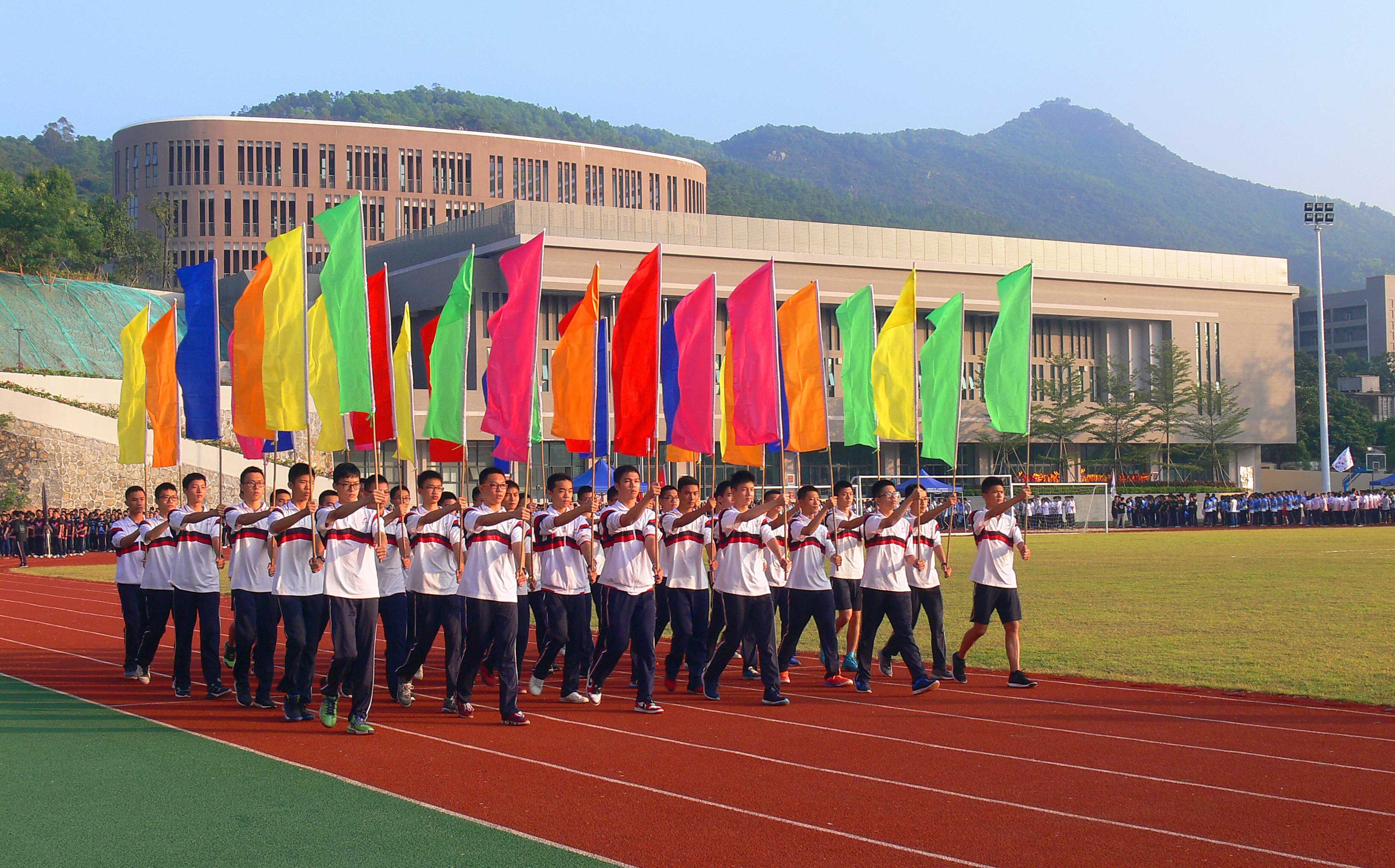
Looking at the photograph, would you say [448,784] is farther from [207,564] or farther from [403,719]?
[207,564]

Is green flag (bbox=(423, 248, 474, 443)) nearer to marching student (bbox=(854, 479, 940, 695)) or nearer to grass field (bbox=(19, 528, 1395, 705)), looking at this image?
marching student (bbox=(854, 479, 940, 695))

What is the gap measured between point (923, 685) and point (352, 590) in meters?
4.69

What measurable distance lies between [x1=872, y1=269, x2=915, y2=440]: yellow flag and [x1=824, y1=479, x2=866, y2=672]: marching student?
117 cm

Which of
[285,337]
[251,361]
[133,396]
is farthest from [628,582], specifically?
[133,396]

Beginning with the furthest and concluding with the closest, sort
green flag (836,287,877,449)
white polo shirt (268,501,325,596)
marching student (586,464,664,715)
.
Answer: green flag (836,287,877,449), marching student (586,464,664,715), white polo shirt (268,501,325,596)

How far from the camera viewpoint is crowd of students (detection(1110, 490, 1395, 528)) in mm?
49906

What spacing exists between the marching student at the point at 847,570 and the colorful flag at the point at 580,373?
241 centimetres

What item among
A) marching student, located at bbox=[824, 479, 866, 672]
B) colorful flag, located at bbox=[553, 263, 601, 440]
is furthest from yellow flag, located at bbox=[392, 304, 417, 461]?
marching student, located at bbox=[824, 479, 866, 672]

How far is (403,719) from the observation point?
31.9ft

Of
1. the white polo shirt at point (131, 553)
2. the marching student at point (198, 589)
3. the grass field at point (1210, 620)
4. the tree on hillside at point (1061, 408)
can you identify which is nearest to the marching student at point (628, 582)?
the marching student at point (198, 589)

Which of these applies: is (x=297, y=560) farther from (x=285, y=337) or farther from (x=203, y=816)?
(x=203, y=816)

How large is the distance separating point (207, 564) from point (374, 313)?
135 inches

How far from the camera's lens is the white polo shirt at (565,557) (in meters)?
10.4

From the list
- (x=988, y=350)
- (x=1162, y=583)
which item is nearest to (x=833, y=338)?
(x=1162, y=583)
